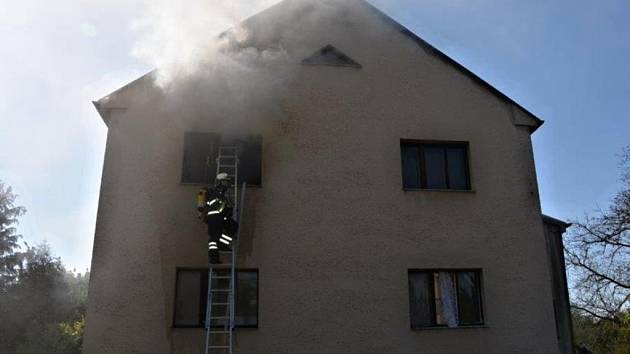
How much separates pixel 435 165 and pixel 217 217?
4381mm

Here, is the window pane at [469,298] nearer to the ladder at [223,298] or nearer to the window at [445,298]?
the window at [445,298]

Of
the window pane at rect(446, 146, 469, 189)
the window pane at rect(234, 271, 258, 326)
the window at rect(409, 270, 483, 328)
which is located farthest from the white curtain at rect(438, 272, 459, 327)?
the window pane at rect(234, 271, 258, 326)

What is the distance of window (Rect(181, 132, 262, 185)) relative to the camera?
349 inches

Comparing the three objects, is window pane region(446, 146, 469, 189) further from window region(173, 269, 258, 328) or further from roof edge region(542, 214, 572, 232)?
window region(173, 269, 258, 328)

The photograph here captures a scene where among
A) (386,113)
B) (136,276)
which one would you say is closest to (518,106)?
(386,113)

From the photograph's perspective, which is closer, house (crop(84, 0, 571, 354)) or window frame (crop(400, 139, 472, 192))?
house (crop(84, 0, 571, 354))

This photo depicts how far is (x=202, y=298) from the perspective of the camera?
8.22 meters

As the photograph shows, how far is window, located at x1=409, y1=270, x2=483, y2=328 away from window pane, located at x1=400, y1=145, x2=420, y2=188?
5.50ft


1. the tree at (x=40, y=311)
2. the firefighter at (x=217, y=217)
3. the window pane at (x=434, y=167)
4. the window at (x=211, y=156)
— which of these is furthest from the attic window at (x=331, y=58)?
the tree at (x=40, y=311)

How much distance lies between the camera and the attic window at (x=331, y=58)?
9727 millimetres

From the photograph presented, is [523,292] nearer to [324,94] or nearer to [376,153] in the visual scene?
[376,153]

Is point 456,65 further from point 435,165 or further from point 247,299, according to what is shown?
point 247,299

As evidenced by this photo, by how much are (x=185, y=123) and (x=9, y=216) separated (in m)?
27.2

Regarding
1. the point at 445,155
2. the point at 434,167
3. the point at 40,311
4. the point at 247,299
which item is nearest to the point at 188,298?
the point at 247,299
